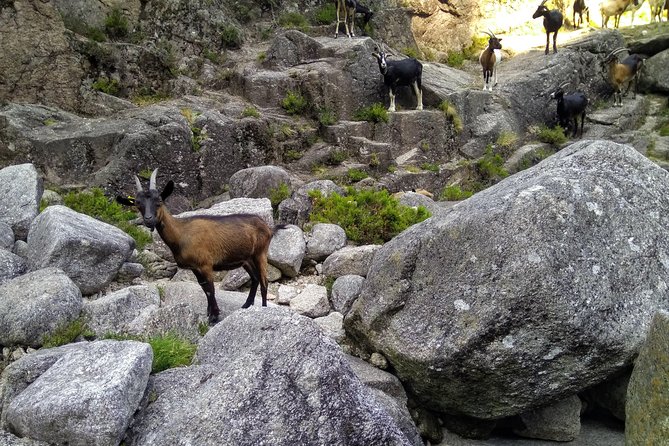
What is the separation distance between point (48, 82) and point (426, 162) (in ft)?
34.3

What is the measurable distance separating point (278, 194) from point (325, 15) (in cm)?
1100

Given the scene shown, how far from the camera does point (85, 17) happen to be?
53.4 ft

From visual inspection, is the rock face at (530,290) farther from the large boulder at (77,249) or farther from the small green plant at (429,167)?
the small green plant at (429,167)

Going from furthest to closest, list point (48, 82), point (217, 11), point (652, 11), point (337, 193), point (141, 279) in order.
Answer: point (652, 11)
point (217, 11)
point (48, 82)
point (337, 193)
point (141, 279)

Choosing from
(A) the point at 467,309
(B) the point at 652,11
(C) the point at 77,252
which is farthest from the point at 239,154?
(B) the point at 652,11

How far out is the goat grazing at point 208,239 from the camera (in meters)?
7.38

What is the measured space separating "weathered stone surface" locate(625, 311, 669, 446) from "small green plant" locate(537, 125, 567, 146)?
52.4 ft

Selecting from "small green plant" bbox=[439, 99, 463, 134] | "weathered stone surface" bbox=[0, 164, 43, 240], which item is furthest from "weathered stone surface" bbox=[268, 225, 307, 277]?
"small green plant" bbox=[439, 99, 463, 134]

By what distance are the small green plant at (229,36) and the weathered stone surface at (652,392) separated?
53.6ft

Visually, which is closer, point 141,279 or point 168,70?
point 141,279

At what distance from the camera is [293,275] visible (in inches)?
393

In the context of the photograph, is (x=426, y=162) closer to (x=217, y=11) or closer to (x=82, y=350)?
(x=217, y=11)

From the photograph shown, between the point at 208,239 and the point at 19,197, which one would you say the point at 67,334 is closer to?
the point at 208,239

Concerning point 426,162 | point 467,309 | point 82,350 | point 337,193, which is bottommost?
point 426,162
